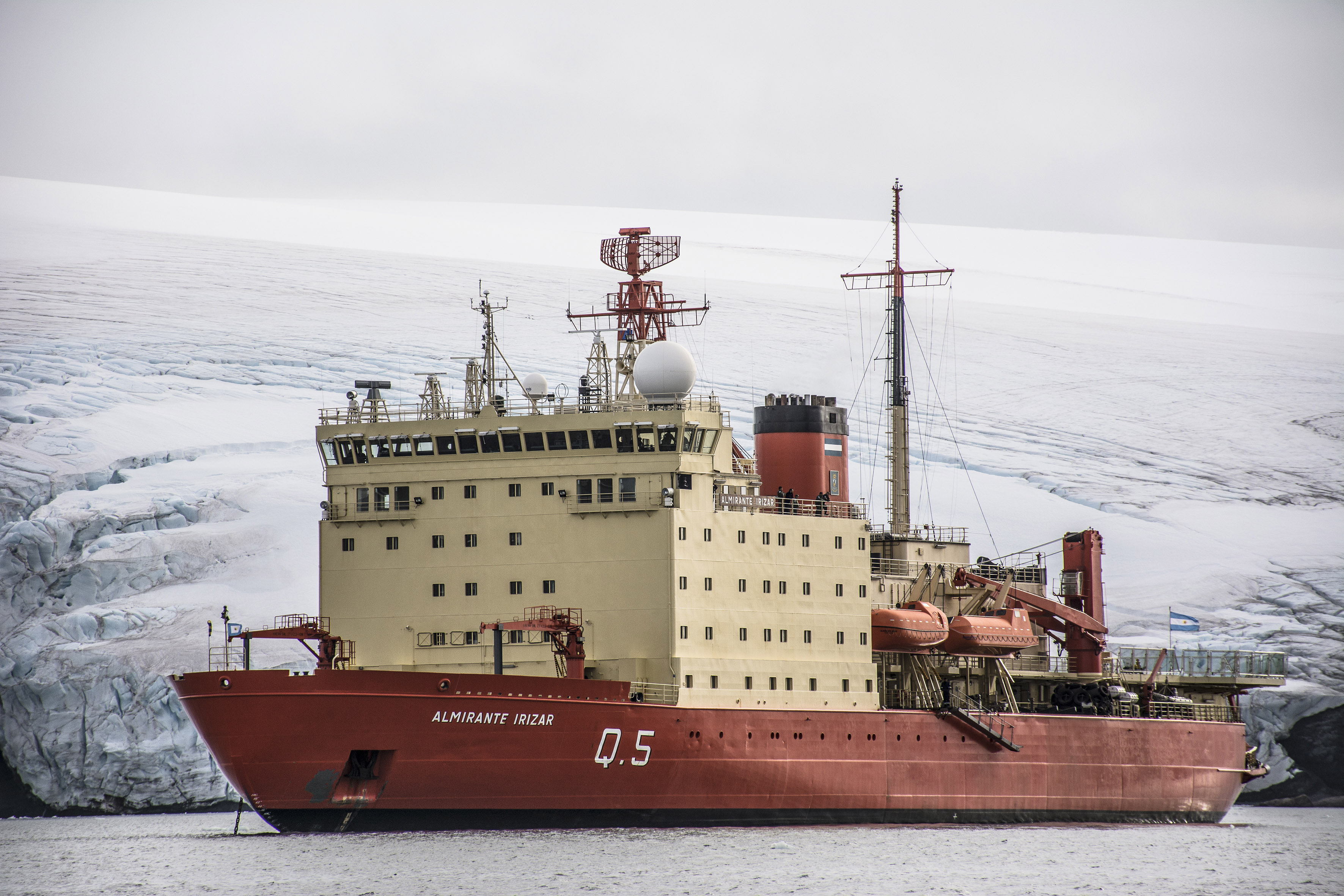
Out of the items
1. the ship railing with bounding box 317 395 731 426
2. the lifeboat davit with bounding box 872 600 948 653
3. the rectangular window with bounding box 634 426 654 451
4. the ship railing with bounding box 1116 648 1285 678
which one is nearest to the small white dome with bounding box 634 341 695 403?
the ship railing with bounding box 317 395 731 426

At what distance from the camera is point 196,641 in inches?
1681

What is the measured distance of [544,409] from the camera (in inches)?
1094

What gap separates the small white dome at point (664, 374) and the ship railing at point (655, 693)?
4.90 meters


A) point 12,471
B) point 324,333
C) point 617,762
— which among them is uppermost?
point 324,333

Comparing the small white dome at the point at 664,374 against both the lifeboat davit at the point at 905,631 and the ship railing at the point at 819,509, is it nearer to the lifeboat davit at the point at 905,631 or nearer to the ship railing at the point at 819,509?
the ship railing at the point at 819,509

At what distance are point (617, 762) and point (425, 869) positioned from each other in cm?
410

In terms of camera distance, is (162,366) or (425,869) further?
(162,366)

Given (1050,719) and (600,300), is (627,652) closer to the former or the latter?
(1050,719)

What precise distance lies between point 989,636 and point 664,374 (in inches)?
350

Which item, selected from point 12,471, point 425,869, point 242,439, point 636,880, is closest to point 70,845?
point 425,869

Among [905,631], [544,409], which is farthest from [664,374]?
[905,631]

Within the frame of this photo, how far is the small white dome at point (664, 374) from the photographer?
27.6 m

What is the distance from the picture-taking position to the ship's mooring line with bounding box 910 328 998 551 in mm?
55875

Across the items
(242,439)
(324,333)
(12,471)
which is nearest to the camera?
(12,471)
